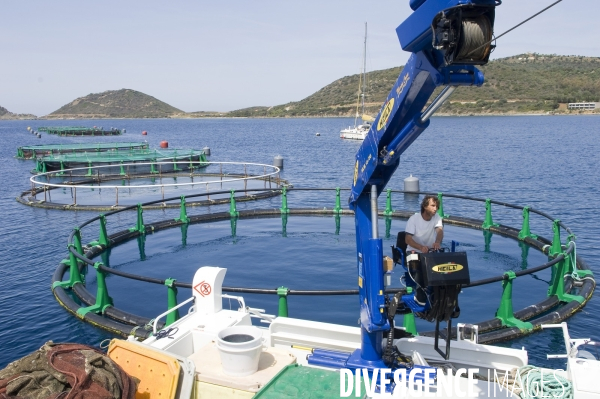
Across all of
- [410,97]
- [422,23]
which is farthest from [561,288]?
[422,23]

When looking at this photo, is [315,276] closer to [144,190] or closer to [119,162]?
[144,190]

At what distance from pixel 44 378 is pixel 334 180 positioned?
132ft

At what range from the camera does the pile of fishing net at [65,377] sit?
5363mm

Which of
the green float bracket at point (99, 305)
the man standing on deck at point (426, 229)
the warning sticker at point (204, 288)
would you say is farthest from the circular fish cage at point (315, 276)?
the warning sticker at point (204, 288)

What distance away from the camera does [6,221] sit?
25.5 m

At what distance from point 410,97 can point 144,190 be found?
29655 mm

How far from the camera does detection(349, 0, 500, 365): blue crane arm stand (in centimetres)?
412

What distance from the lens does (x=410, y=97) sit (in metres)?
5.45

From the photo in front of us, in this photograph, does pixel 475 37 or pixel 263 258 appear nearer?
pixel 475 37

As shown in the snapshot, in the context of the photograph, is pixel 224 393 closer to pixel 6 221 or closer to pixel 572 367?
pixel 572 367

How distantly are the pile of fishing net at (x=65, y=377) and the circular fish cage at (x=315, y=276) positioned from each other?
288 cm

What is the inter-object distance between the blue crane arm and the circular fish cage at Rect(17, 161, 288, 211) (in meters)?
14.9

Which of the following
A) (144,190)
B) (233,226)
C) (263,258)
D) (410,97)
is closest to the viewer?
(410,97)

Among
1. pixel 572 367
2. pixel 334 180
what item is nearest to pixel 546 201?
pixel 334 180
